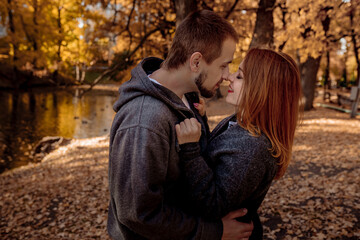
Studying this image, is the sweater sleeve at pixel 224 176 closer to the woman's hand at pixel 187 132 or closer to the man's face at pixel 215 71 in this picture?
the woman's hand at pixel 187 132

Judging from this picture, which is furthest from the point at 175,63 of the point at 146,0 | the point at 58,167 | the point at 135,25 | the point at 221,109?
the point at 221,109

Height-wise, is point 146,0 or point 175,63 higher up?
point 146,0

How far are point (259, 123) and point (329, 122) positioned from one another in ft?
41.3

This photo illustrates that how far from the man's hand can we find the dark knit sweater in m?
0.05

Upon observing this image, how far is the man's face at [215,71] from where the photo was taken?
204cm

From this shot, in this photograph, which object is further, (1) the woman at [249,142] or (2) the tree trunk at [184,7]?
(2) the tree trunk at [184,7]

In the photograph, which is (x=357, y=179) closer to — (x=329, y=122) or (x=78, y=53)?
(x=329, y=122)

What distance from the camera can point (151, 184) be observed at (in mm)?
1529

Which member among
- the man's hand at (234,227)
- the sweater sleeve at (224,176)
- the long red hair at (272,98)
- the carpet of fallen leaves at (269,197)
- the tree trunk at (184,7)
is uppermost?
the tree trunk at (184,7)

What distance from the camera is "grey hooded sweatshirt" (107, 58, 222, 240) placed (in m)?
1.50

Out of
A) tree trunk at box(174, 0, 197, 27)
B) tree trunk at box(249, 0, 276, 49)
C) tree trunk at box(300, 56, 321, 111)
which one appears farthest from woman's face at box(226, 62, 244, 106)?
tree trunk at box(300, 56, 321, 111)

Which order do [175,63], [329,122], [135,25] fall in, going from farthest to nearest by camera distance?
[135,25] → [329,122] → [175,63]

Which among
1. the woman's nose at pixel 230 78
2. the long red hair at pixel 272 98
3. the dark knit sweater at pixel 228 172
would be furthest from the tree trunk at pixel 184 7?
the dark knit sweater at pixel 228 172

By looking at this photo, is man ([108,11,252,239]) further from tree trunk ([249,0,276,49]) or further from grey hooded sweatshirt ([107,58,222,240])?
tree trunk ([249,0,276,49])
